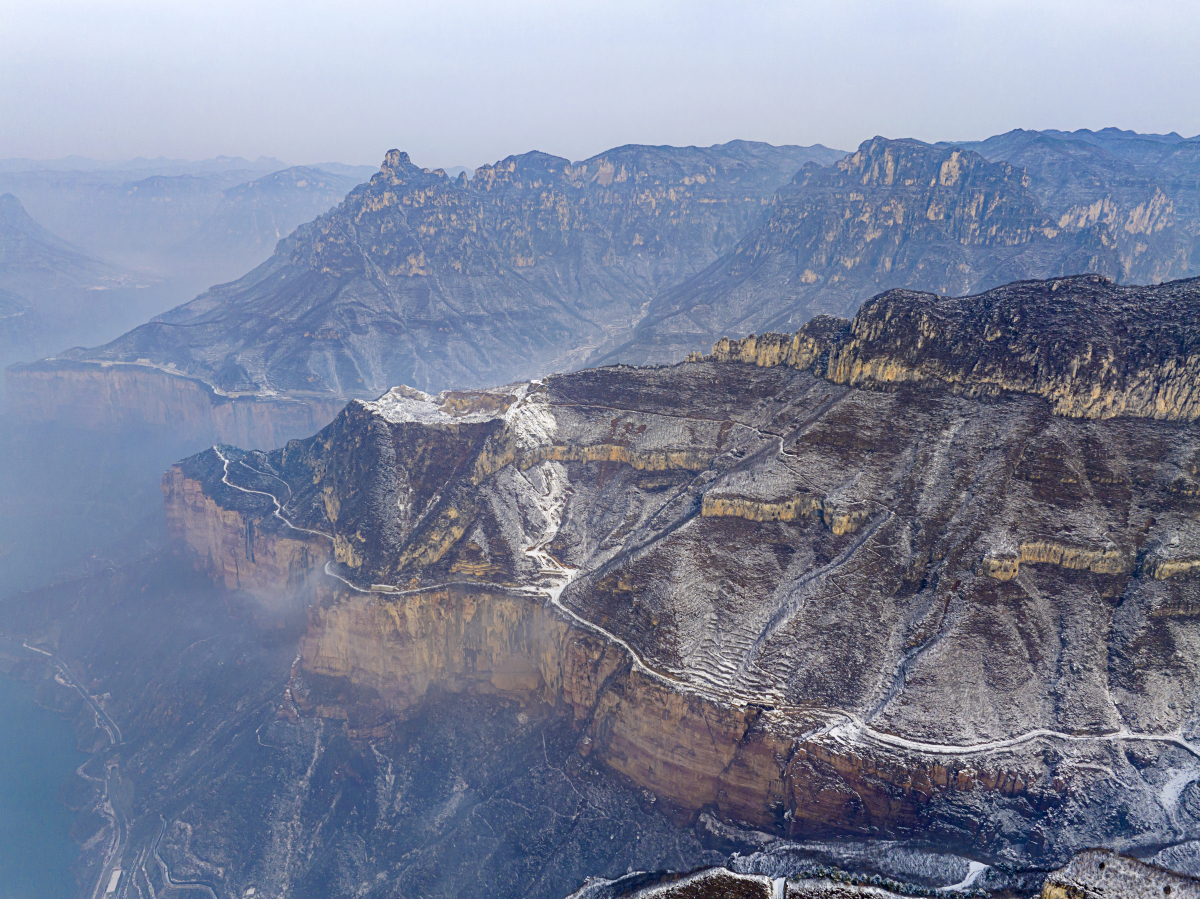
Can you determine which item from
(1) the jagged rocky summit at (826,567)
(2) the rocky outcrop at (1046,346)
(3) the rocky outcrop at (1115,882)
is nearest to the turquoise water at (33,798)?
(1) the jagged rocky summit at (826,567)

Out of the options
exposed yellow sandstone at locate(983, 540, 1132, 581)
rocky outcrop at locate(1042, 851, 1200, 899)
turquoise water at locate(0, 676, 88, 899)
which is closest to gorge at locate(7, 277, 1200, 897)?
exposed yellow sandstone at locate(983, 540, 1132, 581)

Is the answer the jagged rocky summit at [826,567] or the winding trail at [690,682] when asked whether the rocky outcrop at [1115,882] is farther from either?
the winding trail at [690,682]

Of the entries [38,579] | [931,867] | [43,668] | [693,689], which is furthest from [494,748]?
[38,579]

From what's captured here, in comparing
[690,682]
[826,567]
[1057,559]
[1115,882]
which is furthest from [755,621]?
[1115,882]

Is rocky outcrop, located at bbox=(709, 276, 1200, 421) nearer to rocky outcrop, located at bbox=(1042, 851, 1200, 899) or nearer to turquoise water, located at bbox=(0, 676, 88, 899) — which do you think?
rocky outcrop, located at bbox=(1042, 851, 1200, 899)

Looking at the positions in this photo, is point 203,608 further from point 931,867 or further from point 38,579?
point 931,867

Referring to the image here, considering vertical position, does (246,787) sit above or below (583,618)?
below
